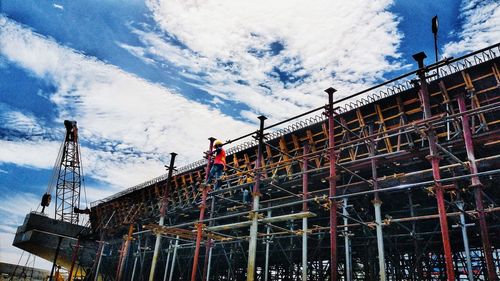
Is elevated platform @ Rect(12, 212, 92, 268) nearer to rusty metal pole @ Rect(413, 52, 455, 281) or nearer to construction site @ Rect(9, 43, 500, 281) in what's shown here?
construction site @ Rect(9, 43, 500, 281)

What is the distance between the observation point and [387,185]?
44.6 ft

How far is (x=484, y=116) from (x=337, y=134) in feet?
20.3

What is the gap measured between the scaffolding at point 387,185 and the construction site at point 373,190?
0.06 metres

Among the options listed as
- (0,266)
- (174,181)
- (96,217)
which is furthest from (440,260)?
(0,266)

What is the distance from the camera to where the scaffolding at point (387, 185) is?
990 cm

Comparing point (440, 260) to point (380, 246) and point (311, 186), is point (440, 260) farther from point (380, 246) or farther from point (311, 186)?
point (380, 246)

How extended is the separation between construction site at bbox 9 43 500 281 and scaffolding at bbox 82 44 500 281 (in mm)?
60

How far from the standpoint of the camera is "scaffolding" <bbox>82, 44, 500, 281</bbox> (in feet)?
32.5

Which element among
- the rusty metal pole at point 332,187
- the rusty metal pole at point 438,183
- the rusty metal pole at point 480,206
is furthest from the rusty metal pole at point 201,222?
the rusty metal pole at point 480,206

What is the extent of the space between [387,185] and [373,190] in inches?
179

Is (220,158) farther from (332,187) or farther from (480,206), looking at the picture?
(480,206)

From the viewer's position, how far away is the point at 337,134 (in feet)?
57.2

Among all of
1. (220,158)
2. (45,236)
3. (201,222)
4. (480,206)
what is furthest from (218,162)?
(45,236)

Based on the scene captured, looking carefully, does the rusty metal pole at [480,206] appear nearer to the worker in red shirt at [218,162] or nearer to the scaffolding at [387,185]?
the scaffolding at [387,185]
